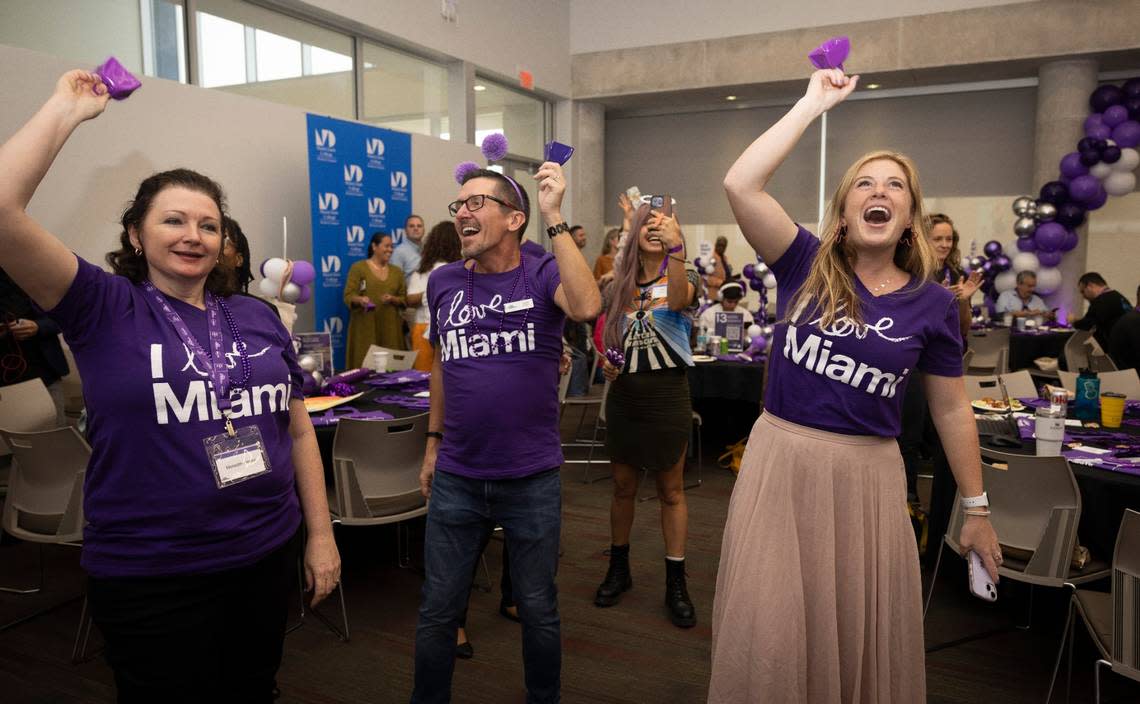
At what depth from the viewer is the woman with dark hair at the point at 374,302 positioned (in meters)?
6.94

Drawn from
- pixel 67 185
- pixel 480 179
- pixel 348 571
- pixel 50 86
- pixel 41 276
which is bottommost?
pixel 348 571

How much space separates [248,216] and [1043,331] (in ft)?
25.5

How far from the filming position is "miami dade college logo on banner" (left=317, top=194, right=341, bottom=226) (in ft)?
22.7

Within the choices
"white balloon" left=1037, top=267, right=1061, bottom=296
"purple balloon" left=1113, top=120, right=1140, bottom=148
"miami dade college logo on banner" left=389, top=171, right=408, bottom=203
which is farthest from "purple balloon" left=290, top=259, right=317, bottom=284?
"purple balloon" left=1113, top=120, right=1140, bottom=148

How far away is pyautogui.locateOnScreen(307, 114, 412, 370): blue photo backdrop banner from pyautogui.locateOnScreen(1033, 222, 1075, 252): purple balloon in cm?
760

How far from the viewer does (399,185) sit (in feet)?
26.1

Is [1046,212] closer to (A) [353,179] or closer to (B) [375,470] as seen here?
(A) [353,179]

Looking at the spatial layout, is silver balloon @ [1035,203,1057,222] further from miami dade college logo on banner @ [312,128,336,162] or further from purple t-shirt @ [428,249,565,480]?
purple t-shirt @ [428,249,565,480]

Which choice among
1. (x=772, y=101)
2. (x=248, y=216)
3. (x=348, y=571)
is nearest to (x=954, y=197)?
(x=772, y=101)

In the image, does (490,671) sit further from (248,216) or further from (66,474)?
(248,216)

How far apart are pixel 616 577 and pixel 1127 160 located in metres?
8.92

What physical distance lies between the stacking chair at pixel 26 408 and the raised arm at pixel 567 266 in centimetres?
310

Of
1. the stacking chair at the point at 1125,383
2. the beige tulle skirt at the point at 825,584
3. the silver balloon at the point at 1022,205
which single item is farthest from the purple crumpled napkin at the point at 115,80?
the silver balloon at the point at 1022,205

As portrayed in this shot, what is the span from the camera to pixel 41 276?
1.27 m
